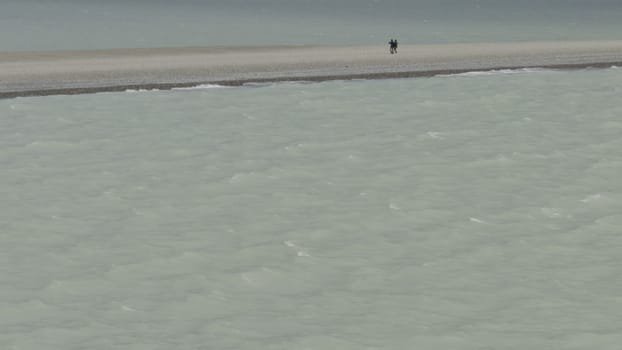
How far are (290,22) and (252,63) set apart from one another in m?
40.8

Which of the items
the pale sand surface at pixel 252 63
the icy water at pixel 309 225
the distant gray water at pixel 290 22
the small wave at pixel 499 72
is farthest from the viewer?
the distant gray water at pixel 290 22

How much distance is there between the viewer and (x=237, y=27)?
78.8m

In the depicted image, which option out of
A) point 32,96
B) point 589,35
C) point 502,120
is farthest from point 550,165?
point 589,35

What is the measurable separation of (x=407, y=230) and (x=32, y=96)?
61.5 ft

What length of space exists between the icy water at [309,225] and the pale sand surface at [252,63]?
3.44 m

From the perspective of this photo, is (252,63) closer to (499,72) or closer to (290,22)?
(499,72)

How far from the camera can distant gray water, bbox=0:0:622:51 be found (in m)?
67.6

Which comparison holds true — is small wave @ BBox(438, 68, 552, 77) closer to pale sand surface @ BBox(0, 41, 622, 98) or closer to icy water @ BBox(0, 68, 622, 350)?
pale sand surface @ BBox(0, 41, 622, 98)

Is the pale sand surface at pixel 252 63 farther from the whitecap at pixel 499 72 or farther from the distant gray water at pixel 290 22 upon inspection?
the distant gray water at pixel 290 22

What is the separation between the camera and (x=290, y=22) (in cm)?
8575

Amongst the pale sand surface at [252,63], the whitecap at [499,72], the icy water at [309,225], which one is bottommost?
the icy water at [309,225]

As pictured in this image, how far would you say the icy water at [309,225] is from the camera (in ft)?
56.0

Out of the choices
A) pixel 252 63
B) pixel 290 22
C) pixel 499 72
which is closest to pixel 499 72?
pixel 499 72

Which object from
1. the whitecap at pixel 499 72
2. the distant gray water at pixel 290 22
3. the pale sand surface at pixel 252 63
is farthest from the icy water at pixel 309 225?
the distant gray water at pixel 290 22
